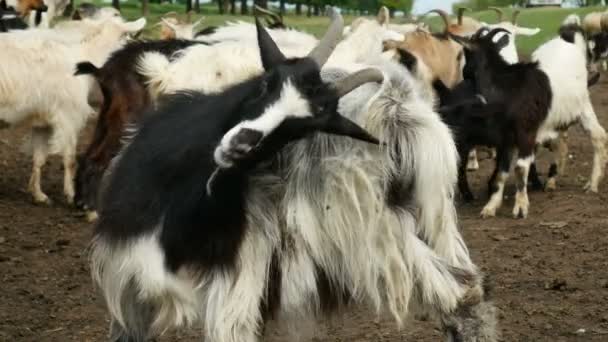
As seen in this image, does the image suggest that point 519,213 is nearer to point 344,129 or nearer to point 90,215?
point 90,215

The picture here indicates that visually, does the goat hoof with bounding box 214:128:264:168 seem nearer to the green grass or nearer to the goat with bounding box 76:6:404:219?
the goat with bounding box 76:6:404:219

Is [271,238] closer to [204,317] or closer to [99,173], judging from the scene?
[204,317]

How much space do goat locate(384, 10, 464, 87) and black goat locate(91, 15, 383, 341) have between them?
7.69 metres

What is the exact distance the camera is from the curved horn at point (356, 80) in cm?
427

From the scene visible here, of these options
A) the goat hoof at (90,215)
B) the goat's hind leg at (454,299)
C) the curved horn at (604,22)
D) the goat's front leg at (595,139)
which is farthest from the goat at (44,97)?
the curved horn at (604,22)

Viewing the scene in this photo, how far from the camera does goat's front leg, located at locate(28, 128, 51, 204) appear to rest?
9.70m

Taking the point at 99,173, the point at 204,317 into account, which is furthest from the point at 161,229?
the point at 99,173

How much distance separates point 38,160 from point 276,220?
596cm

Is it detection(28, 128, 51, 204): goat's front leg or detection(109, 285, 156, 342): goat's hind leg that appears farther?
detection(28, 128, 51, 204): goat's front leg

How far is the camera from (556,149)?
10891 millimetres

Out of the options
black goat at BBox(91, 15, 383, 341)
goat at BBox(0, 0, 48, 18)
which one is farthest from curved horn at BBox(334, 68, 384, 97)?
goat at BBox(0, 0, 48, 18)

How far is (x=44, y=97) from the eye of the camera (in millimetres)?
9625

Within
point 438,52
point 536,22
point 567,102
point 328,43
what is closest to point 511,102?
point 567,102

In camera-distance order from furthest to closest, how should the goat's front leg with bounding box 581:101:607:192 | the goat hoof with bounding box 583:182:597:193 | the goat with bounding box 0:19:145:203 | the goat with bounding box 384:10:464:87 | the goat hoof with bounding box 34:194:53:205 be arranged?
the goat with bounding box 384:10:464:87 < the goat's front leg with bounding box 581:101:607:192 < the goat hoof with bounding box 583:182:597:193 < the goat hoof with bounding box 34:194:53:205 < the goat with bounding box 0:19:145:203
